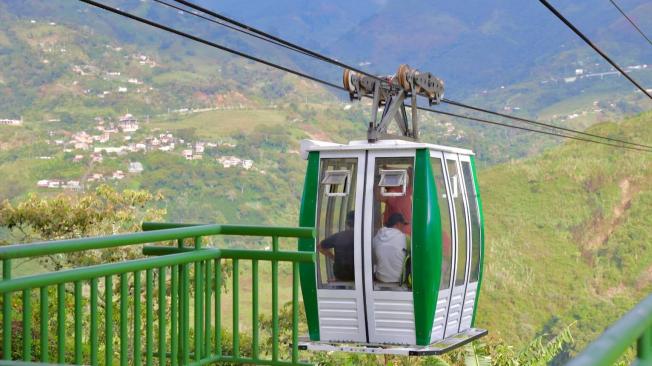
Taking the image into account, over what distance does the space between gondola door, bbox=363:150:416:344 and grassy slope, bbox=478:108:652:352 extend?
42.5 m

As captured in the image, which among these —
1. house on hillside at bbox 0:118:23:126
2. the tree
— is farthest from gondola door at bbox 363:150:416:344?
house on hillside at bbox 0:118:23:126

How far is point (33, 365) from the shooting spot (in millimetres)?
1886

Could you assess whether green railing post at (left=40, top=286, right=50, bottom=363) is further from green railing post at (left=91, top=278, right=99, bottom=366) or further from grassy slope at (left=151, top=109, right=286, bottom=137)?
grassy slope at (left=151, top=109, right=286, bottom=137)

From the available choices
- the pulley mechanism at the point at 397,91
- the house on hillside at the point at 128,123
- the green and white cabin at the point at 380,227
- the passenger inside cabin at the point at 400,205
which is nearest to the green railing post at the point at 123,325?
the green and white cabin at the point at 380,227

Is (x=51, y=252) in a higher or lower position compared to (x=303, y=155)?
lower

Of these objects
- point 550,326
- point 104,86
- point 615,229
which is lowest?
point 550,326

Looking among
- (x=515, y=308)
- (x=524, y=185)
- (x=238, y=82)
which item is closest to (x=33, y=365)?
(x=515, y=308)

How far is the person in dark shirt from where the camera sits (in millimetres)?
9898

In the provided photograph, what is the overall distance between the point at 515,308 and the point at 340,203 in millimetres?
50652

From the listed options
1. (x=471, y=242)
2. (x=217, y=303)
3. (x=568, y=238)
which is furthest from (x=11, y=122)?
(x=217, y=303)

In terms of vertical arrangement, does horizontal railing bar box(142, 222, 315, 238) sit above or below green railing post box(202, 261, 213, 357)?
above

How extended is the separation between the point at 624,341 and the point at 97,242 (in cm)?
291

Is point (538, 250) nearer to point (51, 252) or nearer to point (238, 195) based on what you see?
point (238, 195)

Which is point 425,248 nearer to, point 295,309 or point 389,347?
point 389,347
